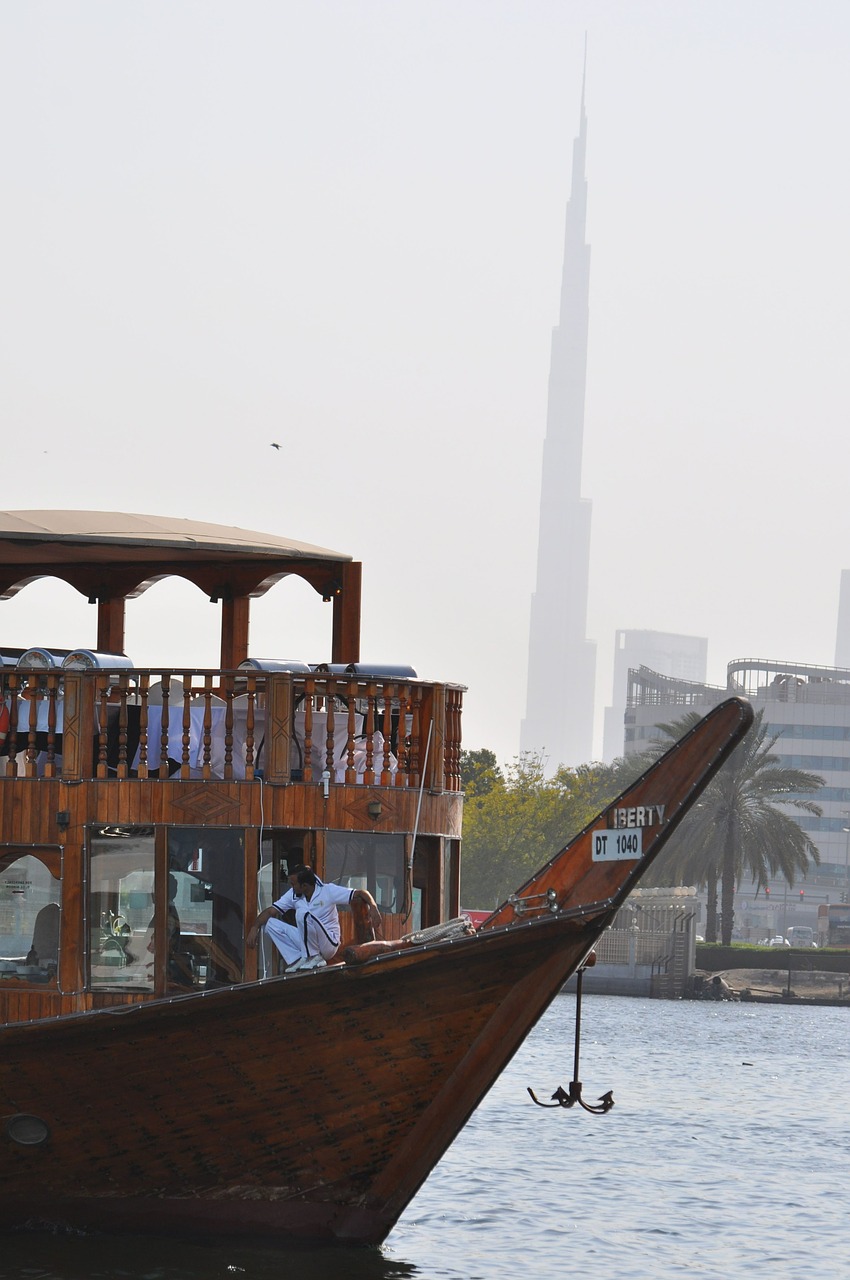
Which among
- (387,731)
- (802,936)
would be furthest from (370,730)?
(802,936)

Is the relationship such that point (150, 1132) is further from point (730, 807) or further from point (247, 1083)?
point (730, 807)

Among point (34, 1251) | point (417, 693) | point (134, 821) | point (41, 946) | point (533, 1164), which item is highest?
point (417, 693)

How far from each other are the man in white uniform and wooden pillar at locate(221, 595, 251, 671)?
11.9 ft

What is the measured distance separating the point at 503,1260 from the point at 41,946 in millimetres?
5127

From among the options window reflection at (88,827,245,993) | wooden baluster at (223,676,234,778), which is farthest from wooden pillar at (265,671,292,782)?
window reflection at (88,827,245,993)

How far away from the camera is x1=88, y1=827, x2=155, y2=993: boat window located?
12.1 meters

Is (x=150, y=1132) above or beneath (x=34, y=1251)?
above

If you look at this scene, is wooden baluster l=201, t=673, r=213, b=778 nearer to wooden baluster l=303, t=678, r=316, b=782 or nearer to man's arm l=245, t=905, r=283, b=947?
wooden baluster l=303, t=678, r=316, b=782

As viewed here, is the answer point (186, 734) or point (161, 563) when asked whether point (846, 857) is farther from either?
point (186, 734)

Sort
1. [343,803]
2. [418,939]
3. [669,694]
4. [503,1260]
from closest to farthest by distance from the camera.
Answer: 1. [418,939]
2. [343,803]
3. [503,1260]
4. [669,694]

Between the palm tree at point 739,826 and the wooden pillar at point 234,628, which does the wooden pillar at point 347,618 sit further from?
the palm tree at point 739,826

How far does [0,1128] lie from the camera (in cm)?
1204

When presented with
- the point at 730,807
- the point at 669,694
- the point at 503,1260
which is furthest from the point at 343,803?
the point at 669,694

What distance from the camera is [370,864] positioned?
12508 mm
